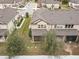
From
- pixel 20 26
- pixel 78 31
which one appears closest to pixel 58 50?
pixel 78 31

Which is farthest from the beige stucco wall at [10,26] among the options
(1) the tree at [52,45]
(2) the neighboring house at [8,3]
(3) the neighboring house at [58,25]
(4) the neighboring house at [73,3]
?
(4) the neighboring house at [73,3]

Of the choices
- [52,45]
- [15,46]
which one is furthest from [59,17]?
[15,46]

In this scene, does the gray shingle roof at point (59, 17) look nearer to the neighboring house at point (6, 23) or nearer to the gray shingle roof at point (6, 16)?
the neighboring house at point (6, 23)

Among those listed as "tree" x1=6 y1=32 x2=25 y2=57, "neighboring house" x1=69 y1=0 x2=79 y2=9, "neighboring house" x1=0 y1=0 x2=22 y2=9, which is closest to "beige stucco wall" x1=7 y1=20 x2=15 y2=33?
"tree" x1=6 y1=32 x2=25 y2=57

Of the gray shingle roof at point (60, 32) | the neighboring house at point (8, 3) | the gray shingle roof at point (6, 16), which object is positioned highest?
the gray shingle roof at point (6, 16)

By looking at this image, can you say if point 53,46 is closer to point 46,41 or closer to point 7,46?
point 46,41

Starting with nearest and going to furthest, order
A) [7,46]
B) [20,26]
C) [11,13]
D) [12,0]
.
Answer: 1. [7,46]
2. [20,26]
3. [11,13]
4. [12,0]

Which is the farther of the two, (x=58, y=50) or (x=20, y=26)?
(x=20, y=26)

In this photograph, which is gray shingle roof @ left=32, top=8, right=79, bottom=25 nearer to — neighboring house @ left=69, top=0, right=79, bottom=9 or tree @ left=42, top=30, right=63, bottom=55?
tree @ left=42, top=30, right=63, bottom=55
